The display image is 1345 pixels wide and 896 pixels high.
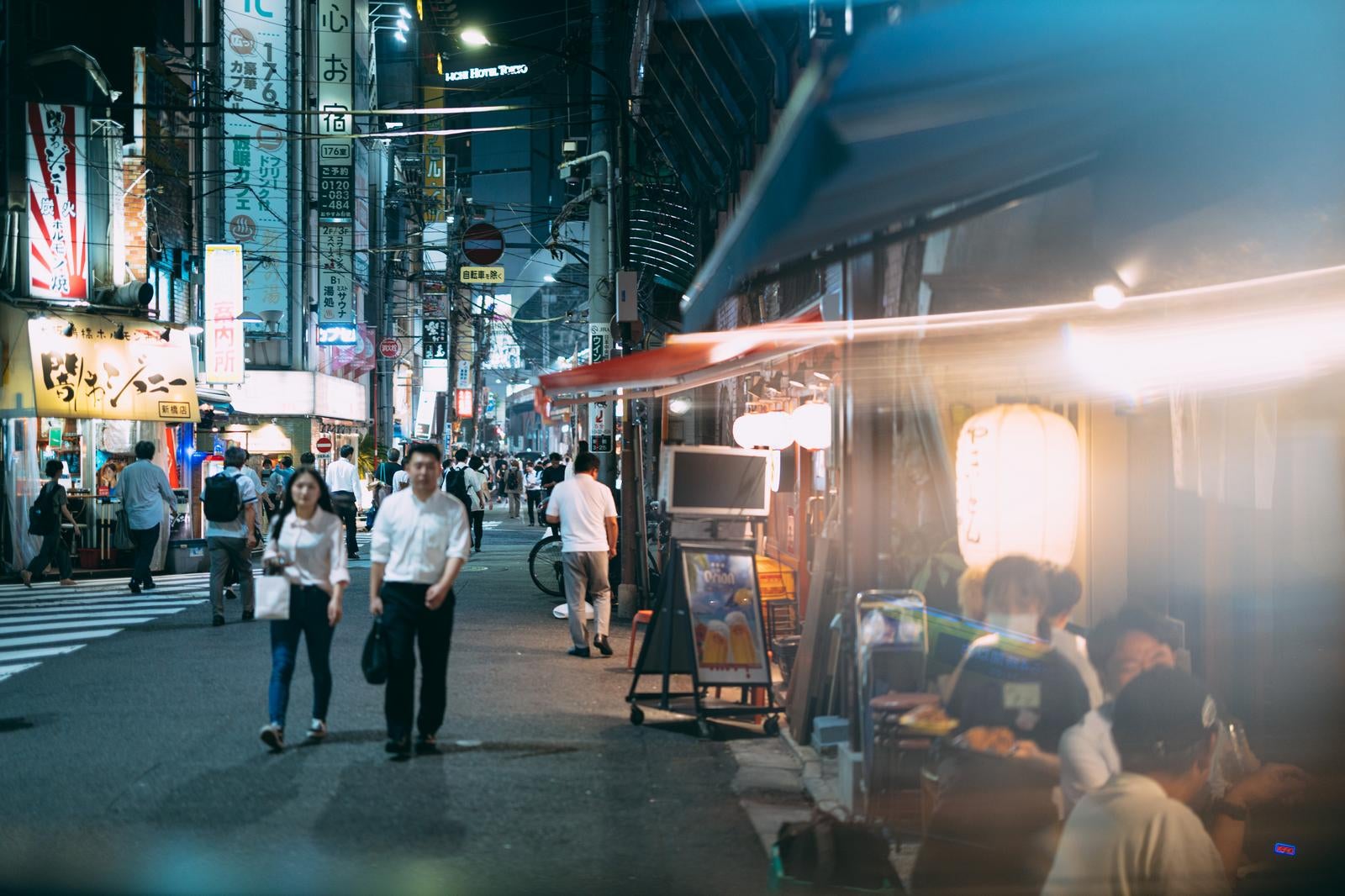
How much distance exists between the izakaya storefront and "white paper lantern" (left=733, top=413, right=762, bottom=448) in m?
10.3

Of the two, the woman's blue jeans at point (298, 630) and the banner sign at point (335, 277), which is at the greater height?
the banner sign at point (335, 277)

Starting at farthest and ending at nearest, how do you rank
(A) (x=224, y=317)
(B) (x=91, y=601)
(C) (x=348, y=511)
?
(A) (x=224, y=317) → (C) (x=348, y=511) → (B) (x=91, y=601)

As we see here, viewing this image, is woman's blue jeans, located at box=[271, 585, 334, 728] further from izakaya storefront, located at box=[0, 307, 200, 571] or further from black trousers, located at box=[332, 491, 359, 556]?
black trousers, located at box=[332, 491, 359, 556]

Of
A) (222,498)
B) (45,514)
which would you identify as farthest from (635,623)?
(45,514)

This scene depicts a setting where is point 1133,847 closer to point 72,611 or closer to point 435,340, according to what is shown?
point 72,611

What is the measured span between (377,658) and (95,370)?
16004mm

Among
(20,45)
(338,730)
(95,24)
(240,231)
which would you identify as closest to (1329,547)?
(338,730)

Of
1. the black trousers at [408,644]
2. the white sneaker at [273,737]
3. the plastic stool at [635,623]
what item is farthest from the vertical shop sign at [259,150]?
the black trousers at [408,644]

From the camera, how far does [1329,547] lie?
6.53 m

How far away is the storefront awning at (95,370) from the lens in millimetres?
20844

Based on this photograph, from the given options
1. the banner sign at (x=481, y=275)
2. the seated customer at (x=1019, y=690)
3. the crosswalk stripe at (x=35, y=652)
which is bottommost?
the crosswalk stripe at (x=35, y=652)

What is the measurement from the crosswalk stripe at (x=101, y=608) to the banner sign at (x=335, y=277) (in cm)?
2325

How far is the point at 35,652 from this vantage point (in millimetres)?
13391

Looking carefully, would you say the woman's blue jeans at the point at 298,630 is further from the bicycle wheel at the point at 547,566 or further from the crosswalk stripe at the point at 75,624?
the bicycle wheel at the point at 547,566
